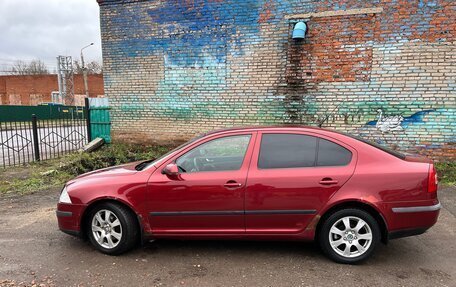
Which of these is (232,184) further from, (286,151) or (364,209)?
(364,209)

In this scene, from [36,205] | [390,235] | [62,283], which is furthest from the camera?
[36,205]

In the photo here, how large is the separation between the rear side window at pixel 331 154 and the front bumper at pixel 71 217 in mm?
2642

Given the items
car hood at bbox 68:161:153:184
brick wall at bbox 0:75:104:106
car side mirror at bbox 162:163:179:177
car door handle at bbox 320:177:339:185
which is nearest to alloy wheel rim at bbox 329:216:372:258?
car door handle at bbox 320:177:339:185

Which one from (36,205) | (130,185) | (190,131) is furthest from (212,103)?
(130,185)

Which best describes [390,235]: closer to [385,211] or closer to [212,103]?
[385,211]

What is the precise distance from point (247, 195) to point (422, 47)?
6.22 m

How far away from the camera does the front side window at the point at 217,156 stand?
12.7 ft

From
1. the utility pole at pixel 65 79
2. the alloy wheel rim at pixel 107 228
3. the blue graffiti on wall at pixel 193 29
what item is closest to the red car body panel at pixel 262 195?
the alloy wheel rim at pixel 107 228

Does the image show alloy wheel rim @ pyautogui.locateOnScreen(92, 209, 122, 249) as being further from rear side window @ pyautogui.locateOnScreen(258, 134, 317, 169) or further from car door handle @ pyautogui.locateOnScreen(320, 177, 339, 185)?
car door handle @ pyautogui.locateOnScreen(320, 177, 339, 185)

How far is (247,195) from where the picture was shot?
3.69 metres

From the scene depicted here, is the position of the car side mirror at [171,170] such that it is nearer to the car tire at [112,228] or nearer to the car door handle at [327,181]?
the car tire at [112,228]

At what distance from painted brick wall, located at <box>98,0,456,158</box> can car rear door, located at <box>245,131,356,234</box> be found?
5.04 m

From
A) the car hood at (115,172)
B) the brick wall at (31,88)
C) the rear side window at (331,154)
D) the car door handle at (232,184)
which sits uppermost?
the brick wall at (31,88)

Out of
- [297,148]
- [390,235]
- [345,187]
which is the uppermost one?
[297,148]
